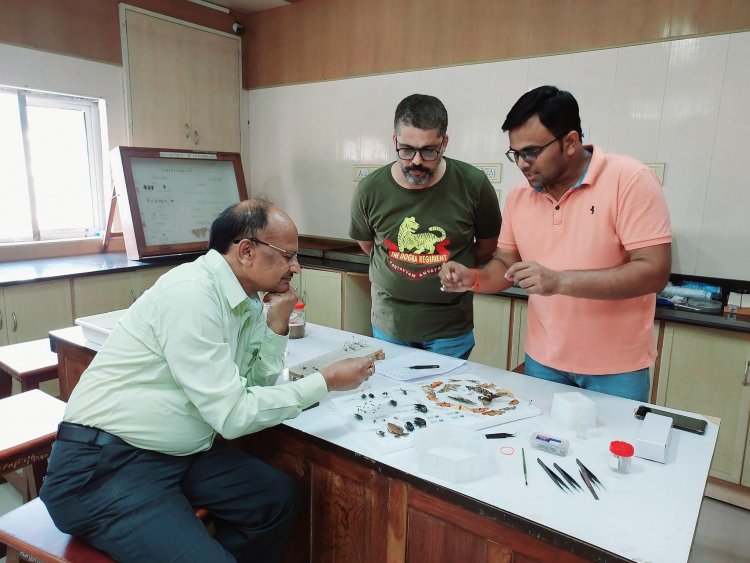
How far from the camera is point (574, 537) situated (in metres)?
0.93

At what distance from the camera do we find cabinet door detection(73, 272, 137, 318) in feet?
10.7

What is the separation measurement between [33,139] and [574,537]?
4098mm

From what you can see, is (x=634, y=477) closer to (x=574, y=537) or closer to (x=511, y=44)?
(x=574, y=537)

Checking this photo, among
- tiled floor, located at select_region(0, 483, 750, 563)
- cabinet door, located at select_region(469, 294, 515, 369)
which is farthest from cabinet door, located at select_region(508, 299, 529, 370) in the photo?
tiled floor, located at select_region(0, 483, 750, 563)

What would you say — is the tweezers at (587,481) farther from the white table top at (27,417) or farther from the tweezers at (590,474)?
the white table top at (27,417)

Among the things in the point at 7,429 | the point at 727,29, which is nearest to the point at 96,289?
the point at 7,429

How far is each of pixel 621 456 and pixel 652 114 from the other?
7.90 feet

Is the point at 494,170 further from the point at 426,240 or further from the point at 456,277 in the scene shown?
the point at 456,277

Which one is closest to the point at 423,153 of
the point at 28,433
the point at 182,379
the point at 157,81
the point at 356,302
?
the point at 182,379

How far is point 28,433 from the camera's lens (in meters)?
1.77

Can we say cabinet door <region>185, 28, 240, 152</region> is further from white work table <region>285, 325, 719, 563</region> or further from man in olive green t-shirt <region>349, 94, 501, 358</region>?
white work table <region>285, 325, 719, 563</region>

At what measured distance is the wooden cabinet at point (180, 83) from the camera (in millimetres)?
3906

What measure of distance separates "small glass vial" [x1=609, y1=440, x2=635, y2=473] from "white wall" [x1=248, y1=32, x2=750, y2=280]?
2.14 meters

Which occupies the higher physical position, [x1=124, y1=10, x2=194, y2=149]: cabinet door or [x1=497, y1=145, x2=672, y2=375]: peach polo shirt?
[x1=124, y1=10, x2=194, y2=149]: cabinet door
